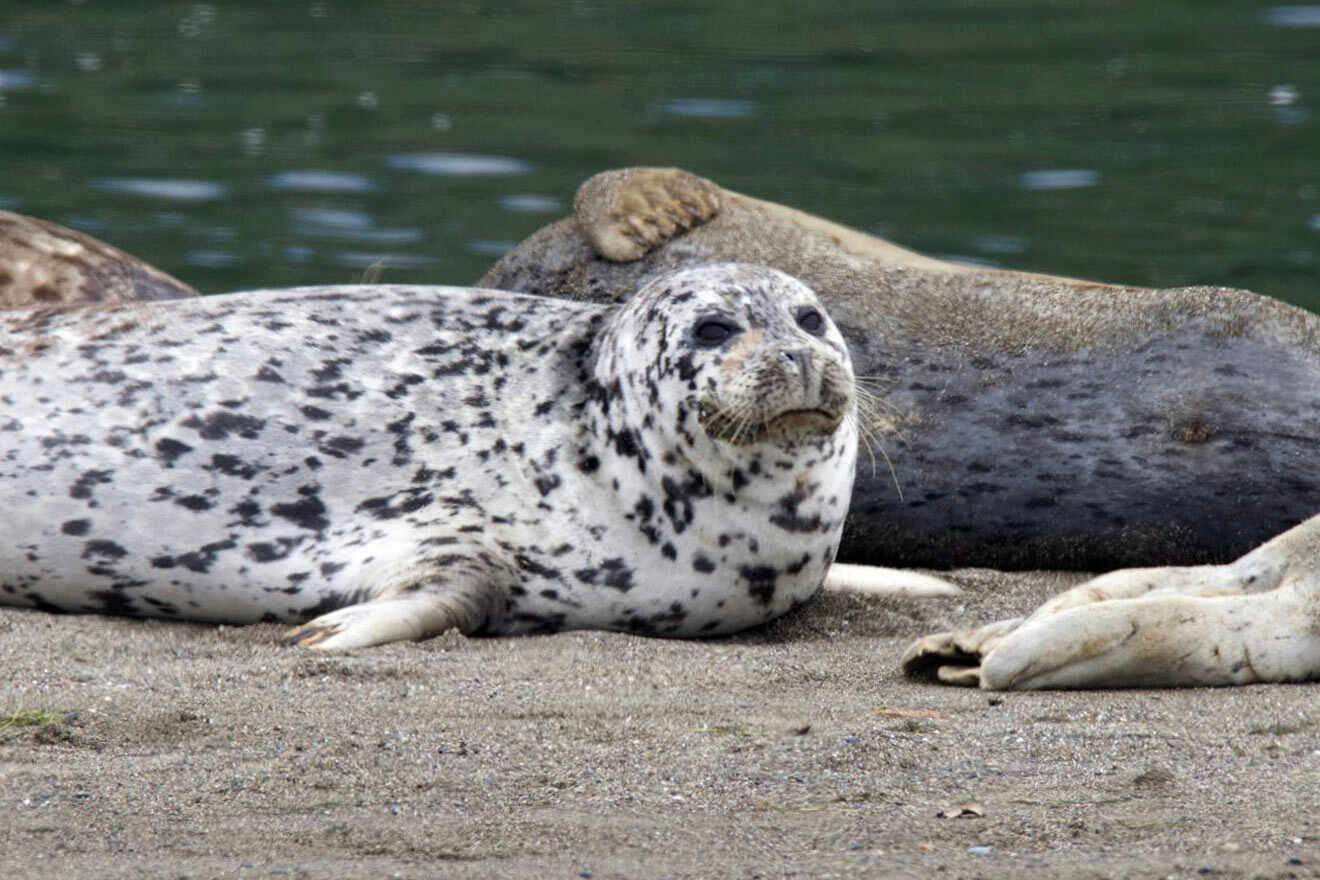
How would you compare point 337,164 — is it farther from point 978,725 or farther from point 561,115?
point 978,725

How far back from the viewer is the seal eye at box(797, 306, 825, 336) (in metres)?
4.98

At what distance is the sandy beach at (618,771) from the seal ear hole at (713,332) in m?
0.82

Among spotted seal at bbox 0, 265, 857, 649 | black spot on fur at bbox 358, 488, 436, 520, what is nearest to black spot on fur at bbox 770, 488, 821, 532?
spotted seal at bbox 0, 265, 857, 649

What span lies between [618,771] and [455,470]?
76.1 inches

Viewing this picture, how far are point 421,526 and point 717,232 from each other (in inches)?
65.5

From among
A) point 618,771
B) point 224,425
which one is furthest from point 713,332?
point 618,771

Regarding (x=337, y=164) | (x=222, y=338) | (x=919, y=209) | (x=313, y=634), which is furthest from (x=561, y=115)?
(x=313, y=634)

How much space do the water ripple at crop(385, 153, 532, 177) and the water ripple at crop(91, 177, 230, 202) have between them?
1.10 m

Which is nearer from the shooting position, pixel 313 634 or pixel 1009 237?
pixel 313 634

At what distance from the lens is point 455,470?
16.8 ft

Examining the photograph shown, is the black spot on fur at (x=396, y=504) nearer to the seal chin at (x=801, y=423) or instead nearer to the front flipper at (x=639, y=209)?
the seal chin at (x=801, y=423)

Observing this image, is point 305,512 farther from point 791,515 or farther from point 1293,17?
point 1293,17

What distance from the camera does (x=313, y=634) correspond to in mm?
4523

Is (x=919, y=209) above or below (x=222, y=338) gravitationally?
below
